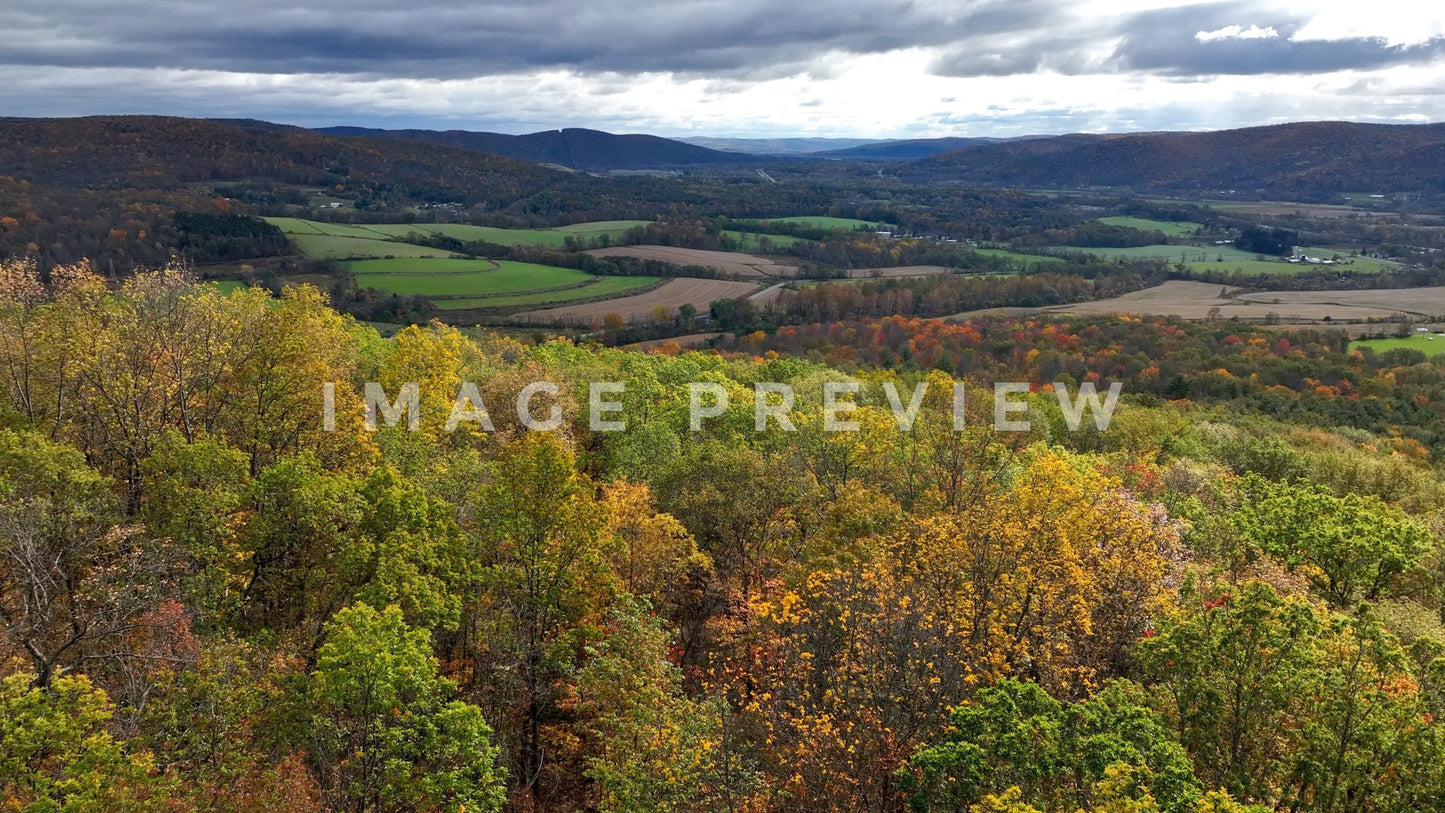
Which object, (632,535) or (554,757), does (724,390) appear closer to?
(632,535)

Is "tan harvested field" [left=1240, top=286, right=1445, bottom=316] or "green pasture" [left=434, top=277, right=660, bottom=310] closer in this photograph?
"green pasture" [left=434, top=277, right=660, bottom=310]

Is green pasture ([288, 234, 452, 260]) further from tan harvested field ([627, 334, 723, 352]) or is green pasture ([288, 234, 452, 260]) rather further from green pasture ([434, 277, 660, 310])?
tan harvested field ([627, 334, 723, 352])

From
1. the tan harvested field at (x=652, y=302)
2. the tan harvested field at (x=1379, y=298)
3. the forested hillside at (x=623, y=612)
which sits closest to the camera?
the forested hillside at (x=623, y=612)

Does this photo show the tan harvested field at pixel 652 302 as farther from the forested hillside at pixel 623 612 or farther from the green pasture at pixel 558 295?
the forested hillside at pixel 623 612

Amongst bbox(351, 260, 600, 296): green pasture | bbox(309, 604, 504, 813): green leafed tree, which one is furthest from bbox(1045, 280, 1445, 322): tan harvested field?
bbox(309, 604, 504, 813): green leafed tree

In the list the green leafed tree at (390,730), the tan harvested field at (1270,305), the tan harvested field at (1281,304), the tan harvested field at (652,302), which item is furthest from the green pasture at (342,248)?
the green leafed tree at (390,730)

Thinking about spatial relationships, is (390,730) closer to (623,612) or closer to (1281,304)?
(623,612)

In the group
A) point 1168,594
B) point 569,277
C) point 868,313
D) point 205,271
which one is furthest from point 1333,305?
point 205,271
